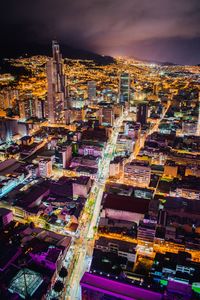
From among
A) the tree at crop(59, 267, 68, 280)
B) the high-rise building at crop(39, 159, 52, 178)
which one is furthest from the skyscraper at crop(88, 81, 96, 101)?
the tree at crop(59, 267, 68, 280)

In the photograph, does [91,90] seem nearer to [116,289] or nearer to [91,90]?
[91,90]

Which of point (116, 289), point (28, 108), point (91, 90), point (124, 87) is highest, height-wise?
point (124, 87)

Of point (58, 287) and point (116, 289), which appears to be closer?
point (116, 289)

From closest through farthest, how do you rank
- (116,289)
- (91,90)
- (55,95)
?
(116,289) → (55,95) → (91,90)

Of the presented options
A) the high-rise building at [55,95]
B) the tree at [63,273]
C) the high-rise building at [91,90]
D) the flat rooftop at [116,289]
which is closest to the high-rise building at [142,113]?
the high-rise building at [55,95]

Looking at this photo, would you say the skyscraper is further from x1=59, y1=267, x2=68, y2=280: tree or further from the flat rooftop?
the flat rooftop

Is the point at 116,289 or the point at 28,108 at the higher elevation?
the point at 28,108

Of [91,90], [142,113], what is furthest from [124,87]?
[142,113]

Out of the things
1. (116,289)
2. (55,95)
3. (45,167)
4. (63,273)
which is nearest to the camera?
(116,289)
